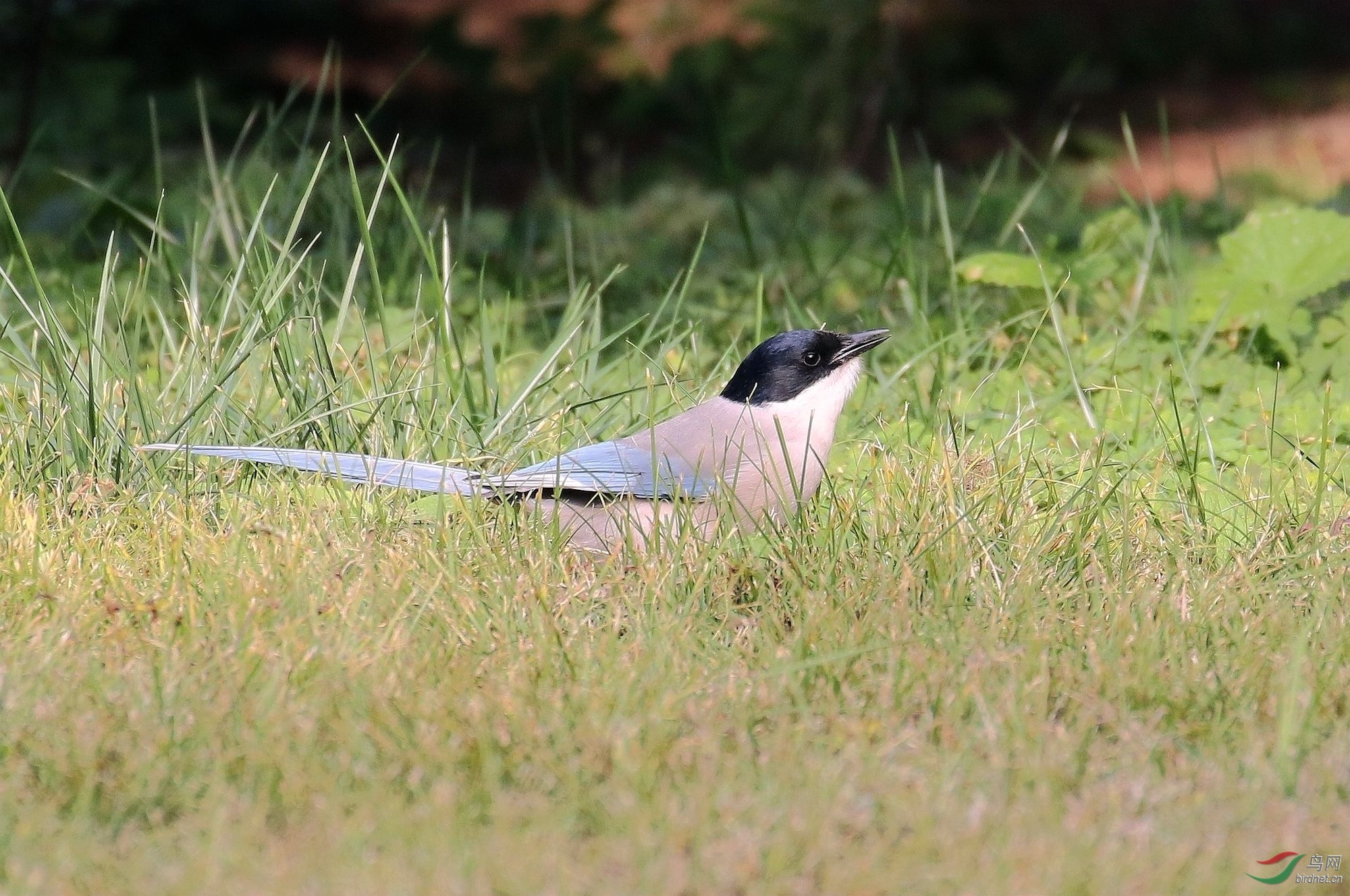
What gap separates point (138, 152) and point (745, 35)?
141 inches

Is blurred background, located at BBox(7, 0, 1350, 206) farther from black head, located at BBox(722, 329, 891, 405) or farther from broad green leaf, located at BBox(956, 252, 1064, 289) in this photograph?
black head, located at BBox(722, 329, 891, 405)

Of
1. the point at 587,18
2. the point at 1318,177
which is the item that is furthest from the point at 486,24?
the point at 1318,177

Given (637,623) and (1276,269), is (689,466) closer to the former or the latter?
(637,623)

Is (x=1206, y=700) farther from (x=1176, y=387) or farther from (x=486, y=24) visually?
(x=486, y=24)

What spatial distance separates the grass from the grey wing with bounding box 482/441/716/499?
146mm

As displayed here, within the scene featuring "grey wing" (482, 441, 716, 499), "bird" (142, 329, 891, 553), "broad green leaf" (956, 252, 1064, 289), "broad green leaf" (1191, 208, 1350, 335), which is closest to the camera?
"bird" (142, 329, 891, 553)

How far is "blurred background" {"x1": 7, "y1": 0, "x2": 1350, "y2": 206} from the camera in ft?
30.5

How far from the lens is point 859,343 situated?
459 centimetres

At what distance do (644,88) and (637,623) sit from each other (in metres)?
7.16

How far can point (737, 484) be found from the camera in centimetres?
420

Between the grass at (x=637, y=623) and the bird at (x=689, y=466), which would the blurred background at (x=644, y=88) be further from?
the bird at (x=689, y=466)

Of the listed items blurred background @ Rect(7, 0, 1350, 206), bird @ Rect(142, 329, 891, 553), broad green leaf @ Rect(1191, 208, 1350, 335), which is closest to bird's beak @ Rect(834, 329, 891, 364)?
bird @ Rect(142, 329, 891, 553)

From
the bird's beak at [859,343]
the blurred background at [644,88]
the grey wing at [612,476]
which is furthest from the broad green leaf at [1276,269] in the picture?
the blurred background at [644,88]

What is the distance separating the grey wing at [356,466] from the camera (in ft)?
13.7
